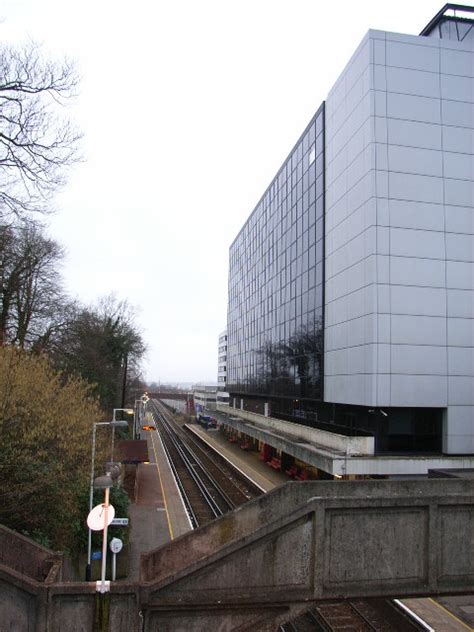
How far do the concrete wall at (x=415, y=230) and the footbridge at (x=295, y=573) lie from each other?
56.1ft

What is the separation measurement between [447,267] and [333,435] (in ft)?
34.5

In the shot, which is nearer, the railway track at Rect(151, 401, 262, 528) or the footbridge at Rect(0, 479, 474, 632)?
the footbridge at Rect(0, 479, 474, 632)

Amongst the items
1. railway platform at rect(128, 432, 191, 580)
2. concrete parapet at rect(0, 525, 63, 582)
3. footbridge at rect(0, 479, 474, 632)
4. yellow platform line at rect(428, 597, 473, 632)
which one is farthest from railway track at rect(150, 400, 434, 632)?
concrete parapet at rect(0, 525, 63, 582)

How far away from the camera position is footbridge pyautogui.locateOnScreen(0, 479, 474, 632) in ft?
25.9

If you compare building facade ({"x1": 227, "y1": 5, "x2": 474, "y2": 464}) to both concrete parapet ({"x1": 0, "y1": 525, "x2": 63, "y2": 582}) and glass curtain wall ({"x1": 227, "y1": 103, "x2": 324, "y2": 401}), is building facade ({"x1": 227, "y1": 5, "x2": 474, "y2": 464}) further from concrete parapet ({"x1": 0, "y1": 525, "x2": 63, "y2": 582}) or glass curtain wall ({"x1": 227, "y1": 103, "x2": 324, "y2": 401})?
concrete parapet ({"x1": 0, "y1": 525, "x2": 63, "y2": 582})

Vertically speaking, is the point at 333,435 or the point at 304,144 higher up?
the point at 304,144

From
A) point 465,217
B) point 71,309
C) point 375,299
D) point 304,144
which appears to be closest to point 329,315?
point 375,299

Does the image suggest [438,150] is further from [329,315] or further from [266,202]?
[266,202]

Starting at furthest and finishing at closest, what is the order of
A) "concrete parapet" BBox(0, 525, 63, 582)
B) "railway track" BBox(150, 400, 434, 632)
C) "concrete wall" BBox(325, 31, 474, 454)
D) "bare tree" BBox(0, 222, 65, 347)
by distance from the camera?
1. "bare tree" BBox(0, 222, 65, 347)
2. "concrete wall" BBox(325, 31, 474, 454)
3. "railway track" BBox(150, 400, 434, 632)
4. "concrete parapet" BBox(0, 525, 63, 582)

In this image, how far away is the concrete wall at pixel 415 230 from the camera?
1029 inches

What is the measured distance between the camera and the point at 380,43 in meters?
27.2

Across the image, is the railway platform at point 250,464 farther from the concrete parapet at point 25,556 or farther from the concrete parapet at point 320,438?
the concrete parapet at point 25,556

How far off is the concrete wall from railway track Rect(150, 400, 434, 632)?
32.3 feet

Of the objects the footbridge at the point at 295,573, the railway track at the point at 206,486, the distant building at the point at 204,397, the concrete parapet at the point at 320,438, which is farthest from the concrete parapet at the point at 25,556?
the distant building at the point at 204,397
